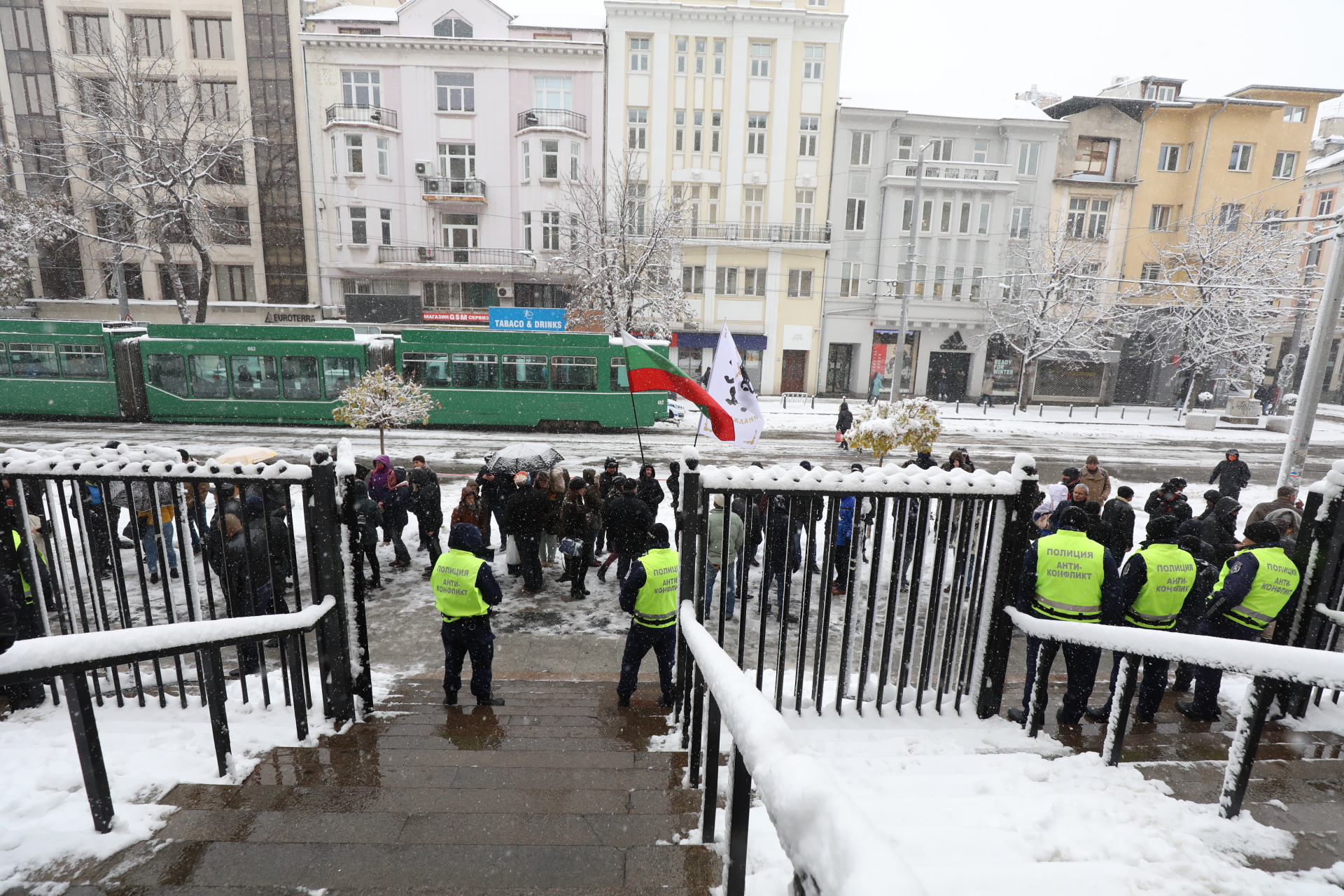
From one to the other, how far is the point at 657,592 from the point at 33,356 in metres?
24.4

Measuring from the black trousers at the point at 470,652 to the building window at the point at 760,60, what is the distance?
34.6 meters

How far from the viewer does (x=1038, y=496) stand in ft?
13.0

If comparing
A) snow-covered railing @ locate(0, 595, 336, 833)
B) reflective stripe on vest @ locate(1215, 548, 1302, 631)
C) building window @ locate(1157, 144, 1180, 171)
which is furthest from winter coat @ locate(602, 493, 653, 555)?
building window @ locate(1157, 144, 1180, 171)

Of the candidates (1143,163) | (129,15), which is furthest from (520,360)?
(1143,163)

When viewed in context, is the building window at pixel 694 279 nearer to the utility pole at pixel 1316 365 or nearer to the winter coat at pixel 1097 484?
the utility pole at pixel 1316 365

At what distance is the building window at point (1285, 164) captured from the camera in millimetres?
35312

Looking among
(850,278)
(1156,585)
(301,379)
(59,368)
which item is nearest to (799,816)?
(1156,585)

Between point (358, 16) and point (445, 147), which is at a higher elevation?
point (358, 16)

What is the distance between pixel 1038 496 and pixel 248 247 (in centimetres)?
4207

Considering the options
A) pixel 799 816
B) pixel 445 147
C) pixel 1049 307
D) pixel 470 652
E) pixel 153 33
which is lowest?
pixel 470 652

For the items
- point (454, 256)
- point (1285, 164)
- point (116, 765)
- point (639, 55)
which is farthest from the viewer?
point (1285, 164)

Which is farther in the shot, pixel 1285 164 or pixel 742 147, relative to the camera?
pixel 1285 164

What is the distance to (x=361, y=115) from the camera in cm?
3300

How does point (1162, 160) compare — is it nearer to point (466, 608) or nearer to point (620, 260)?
point (620, 260)
